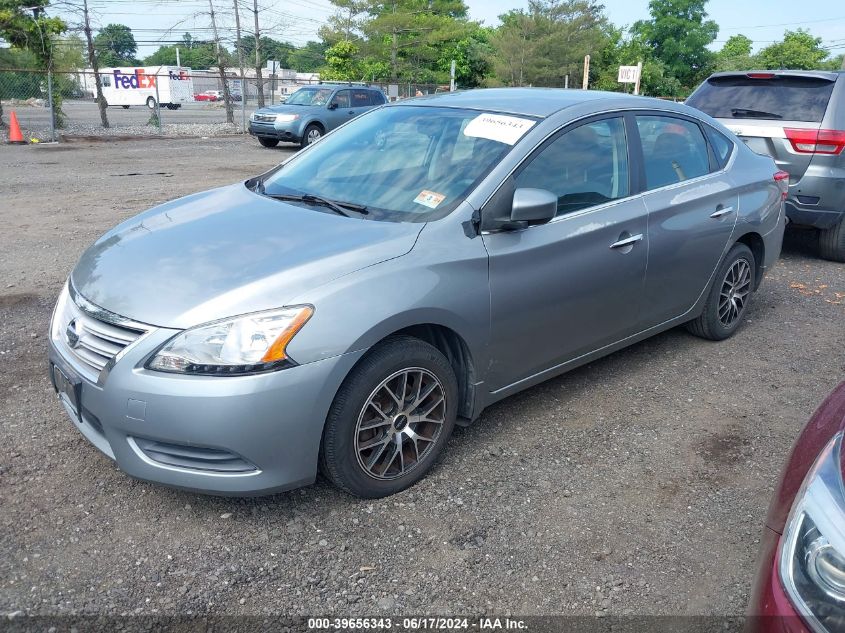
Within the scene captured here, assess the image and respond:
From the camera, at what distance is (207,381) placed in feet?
8.66

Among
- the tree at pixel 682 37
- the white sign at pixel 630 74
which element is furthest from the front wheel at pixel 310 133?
the tree at pixel 682 37

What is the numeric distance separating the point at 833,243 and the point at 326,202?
19.9ft

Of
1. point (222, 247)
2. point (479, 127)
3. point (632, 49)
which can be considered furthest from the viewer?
point (632, 49)

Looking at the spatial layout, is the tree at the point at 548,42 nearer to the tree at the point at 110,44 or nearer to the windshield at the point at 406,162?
the tree at the point at 110,44

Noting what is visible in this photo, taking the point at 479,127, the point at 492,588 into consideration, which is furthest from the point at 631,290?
the point at 492,588

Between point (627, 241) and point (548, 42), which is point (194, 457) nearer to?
point (627, 241)

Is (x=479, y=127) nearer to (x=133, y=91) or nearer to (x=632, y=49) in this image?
(x=133, y=91)

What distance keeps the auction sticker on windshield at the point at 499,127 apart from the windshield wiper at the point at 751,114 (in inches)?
184

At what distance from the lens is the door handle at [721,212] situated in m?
4.61

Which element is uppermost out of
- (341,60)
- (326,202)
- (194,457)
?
(341,60)

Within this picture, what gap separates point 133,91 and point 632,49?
39123 mm

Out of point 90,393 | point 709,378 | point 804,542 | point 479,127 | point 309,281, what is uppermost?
point 479,127

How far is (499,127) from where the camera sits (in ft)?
12.2

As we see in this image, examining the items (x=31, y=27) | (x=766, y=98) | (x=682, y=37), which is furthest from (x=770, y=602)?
(x=682, y=37)
